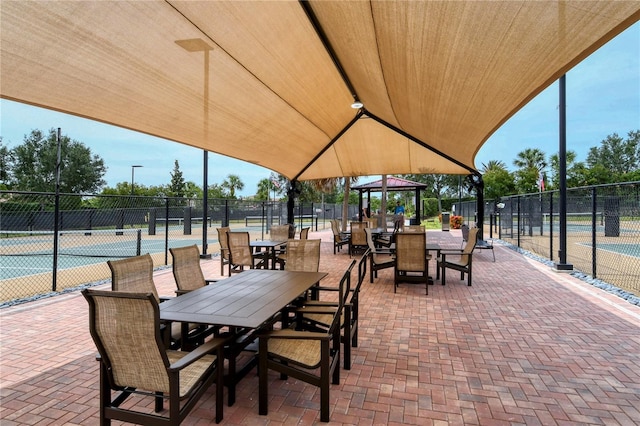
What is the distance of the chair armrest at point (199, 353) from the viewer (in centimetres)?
197

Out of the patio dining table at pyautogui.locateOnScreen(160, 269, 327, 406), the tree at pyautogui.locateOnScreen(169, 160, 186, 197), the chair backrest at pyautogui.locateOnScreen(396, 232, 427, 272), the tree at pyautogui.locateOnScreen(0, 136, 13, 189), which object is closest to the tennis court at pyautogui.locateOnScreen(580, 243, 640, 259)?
the chair backrest at pyautogui.locateOnScreen(396, 232, 427, 272)

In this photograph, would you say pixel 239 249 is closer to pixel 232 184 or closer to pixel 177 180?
pixel 177 180

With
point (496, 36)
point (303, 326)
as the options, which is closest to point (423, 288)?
point (303, 326)

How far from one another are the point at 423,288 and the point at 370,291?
42.4 inches

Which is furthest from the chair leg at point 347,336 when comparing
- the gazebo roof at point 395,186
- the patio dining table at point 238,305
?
the gazebo roof at point 395,186

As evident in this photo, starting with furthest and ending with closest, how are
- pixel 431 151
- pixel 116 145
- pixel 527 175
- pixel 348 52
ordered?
pixel 116 145, pixel 527 175, pixel 431 151, pixel 348 52

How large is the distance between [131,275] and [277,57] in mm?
3035

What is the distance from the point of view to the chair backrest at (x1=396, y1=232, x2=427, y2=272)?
6.32m

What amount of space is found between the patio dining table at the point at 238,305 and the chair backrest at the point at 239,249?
303 cm

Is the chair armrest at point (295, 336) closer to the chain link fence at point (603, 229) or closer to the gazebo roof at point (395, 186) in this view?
the chain link fence at point (603, 229)

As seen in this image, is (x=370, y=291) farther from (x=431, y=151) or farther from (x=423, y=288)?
(x=431, y=151)

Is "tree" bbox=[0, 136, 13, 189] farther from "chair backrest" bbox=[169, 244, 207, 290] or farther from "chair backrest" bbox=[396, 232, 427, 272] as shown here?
"chair backrest" bbox=[396, 232, 427, 272]

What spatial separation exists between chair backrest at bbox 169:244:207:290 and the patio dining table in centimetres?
42

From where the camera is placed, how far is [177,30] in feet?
10.6
